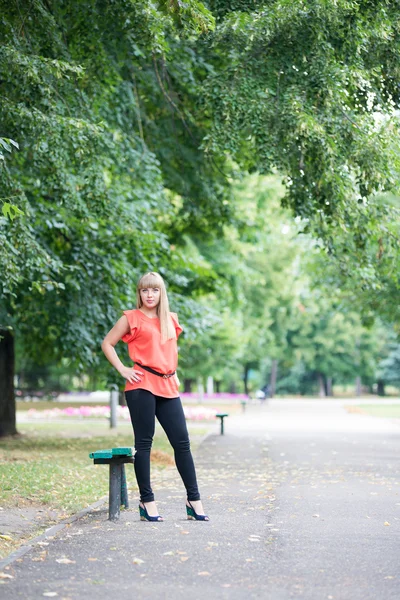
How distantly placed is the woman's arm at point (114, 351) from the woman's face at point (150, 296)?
0.21 m

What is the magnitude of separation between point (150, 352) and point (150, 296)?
442 mm

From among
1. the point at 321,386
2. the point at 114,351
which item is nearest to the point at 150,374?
the point at 114,351

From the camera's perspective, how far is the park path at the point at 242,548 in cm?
530

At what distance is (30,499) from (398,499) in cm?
372

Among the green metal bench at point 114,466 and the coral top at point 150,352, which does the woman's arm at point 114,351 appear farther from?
the green metal bench at point 114,466

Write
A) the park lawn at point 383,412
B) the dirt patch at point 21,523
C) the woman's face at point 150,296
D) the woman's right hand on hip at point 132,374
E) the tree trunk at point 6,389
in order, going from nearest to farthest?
1. the dirt patch at point 21,523
2. the woman's right hand on hip at point 132,374
3. the woman's face at point 150,296
4. the tree trunk at point 6,389
5. the park lawn at point 383,412

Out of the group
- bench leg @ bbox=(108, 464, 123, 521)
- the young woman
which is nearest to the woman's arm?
the young woman

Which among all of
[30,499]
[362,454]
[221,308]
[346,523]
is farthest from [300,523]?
[221,308]

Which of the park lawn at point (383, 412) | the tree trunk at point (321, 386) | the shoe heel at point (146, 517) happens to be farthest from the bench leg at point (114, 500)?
the tree trunk at point (321, 386)

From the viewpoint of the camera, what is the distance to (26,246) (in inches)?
400

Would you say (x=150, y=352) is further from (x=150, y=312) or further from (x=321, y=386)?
(x=321, y=386)

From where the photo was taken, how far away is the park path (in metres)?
5.30

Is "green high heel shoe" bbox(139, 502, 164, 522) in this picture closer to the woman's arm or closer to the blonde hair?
the woman's arm

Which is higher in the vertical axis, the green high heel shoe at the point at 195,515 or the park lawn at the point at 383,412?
the park lawn at the point at 383,412
